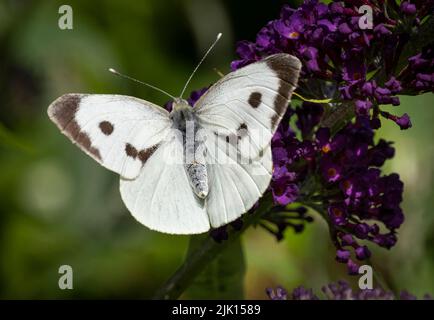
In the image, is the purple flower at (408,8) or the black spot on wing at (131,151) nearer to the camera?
the purple flower at (408,8)

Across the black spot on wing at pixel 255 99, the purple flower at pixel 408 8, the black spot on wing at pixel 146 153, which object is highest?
the purple flower at pixel 408 8

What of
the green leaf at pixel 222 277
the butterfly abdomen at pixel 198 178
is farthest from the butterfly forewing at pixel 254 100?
the green leaf at pixel 222 277

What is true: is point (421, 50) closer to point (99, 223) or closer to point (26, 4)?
point (99, 223)

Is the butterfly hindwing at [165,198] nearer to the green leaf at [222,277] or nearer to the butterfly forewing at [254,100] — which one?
the butterfly forewing at [254,100]

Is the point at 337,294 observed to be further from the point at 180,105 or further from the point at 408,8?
the point at 408,8

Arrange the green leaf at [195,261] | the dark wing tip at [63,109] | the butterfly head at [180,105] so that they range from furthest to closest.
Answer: the green leaf at [195,261], the butterfly head at [180,105], the dark wing tip at [63,109]


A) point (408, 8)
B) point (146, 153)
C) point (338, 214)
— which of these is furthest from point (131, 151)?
point (408, 8)
